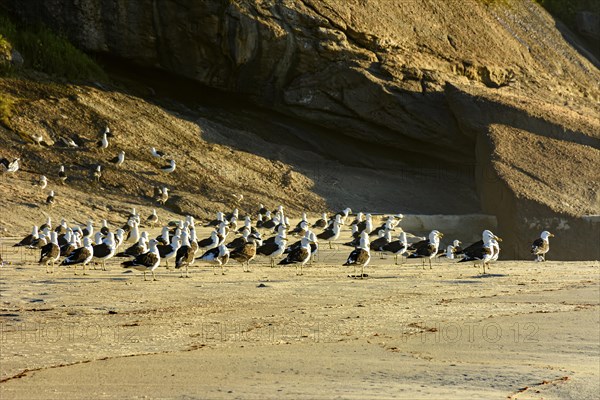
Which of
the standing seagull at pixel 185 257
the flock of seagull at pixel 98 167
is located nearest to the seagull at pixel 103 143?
the flock of seagull at pixel 98 167

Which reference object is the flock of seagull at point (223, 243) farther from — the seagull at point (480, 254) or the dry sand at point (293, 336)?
the dry sand at point (293, 336)

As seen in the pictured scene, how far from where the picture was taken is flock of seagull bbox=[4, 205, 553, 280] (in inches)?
800

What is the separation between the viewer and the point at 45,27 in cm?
3428

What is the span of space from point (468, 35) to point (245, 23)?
26.9ft

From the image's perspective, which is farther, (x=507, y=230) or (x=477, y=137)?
(x=477, y=137)

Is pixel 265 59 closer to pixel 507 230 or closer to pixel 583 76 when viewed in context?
pixel 507 230

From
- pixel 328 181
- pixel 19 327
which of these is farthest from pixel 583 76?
pixel 19 327

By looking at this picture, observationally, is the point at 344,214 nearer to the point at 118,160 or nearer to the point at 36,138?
the point at 118,160

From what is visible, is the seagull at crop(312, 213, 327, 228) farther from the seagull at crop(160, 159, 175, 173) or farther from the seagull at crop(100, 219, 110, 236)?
the seagull at crop(100, 219, 110, 236)

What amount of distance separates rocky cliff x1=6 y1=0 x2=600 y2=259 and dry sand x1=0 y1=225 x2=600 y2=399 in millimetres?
12209

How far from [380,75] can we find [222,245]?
14619 millimetres

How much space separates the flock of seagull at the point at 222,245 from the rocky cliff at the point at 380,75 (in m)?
5.37

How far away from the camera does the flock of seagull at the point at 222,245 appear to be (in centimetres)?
2031

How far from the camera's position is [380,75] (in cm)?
3450
